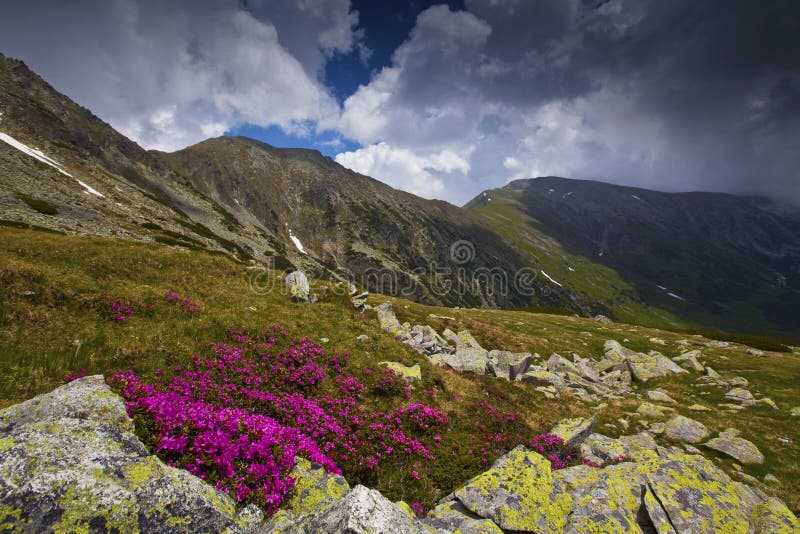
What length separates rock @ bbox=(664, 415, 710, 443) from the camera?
18422 millimetres

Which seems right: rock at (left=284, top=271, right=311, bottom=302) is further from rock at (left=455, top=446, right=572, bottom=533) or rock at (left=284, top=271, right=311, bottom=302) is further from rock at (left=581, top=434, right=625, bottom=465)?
rock at (left=581, top=434, right=625, bottom=465)

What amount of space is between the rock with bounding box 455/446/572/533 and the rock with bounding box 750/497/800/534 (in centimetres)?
510

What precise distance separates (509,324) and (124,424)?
5231 centimetres

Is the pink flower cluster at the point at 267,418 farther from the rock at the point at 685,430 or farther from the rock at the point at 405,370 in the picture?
the rock at the point at 685,430

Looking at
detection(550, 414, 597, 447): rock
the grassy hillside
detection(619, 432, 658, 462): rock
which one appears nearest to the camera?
the grassy hillside

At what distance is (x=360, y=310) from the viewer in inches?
1070

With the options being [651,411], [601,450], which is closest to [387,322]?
[601,450]

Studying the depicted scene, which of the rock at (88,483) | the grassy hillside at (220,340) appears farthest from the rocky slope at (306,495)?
the grassy hillside at (220,340)

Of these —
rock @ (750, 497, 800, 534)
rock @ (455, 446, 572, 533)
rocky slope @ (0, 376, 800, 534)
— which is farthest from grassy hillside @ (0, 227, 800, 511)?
rock @ (750, 497, 800, 534)

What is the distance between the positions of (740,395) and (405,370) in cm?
2855

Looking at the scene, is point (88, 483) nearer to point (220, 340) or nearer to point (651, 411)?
point (220, 340)

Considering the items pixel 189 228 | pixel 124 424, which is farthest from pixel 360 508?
pixel 189 228

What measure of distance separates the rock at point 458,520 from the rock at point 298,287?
61.5ft

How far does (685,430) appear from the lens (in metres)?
18.9
